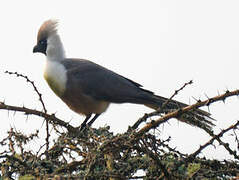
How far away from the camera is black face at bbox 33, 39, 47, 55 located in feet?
23.0

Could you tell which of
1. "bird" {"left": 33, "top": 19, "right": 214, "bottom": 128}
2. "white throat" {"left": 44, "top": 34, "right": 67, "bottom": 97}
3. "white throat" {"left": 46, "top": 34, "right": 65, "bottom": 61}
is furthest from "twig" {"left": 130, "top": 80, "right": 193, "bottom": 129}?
"white throat" {"left": 46, "top": 34, "right": 65, "bottom": 61}

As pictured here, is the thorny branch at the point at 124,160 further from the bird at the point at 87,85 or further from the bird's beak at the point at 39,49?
the bird's beak at the point at 39,49

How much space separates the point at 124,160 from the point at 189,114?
0.77 m

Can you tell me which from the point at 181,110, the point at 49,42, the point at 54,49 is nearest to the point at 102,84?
the point at 54,49

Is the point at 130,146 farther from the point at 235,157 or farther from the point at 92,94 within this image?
the point at 92,94

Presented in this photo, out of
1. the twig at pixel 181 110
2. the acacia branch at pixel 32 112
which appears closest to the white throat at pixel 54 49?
the acacia branch at pixel 32 112

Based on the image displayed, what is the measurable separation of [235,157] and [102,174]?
93 centimetres

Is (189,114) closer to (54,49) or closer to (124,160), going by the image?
(124,160)

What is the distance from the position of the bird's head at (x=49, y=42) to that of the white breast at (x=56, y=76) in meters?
0.28

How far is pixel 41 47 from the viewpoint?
7.03 meters

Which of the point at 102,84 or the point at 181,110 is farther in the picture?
the point at 102,84

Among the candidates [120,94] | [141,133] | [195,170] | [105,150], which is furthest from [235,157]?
[120,94]

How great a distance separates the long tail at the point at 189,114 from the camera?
335 centimetres

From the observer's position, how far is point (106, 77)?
6.77m
